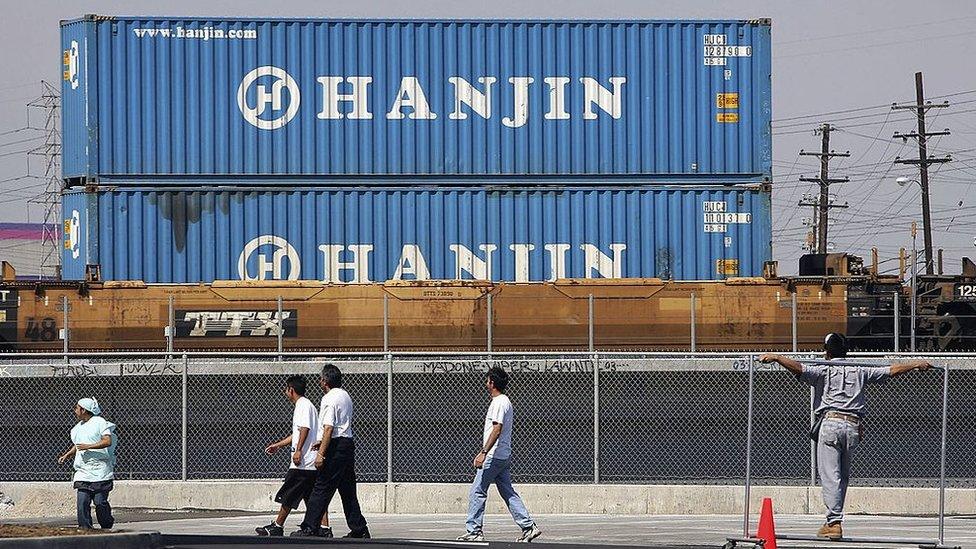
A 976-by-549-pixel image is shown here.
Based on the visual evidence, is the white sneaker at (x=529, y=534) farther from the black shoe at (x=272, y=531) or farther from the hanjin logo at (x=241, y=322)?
the hanjin logo at (x=241, y=322)

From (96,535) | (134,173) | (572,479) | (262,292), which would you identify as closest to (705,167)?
(262,292)

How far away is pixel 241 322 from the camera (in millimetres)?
25344

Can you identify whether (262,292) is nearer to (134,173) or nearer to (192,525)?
(134,173)

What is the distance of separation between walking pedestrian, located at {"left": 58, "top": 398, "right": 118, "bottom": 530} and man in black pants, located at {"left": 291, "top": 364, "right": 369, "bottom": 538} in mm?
1574

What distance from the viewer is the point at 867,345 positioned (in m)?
26.1

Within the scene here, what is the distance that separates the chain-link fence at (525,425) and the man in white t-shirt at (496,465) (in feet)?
9.87

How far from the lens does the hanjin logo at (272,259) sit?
88.6 ft

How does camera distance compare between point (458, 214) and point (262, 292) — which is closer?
point (262, 292)

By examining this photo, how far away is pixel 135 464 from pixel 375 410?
5.02 metres

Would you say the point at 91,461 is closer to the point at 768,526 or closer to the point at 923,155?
the point at 768,526

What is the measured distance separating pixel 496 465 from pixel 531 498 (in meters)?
3.05

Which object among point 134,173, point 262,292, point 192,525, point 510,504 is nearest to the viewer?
point 510,504

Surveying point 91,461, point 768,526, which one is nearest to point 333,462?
point 91,461

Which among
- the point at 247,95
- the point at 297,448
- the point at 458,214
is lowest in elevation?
the point at 297,448
